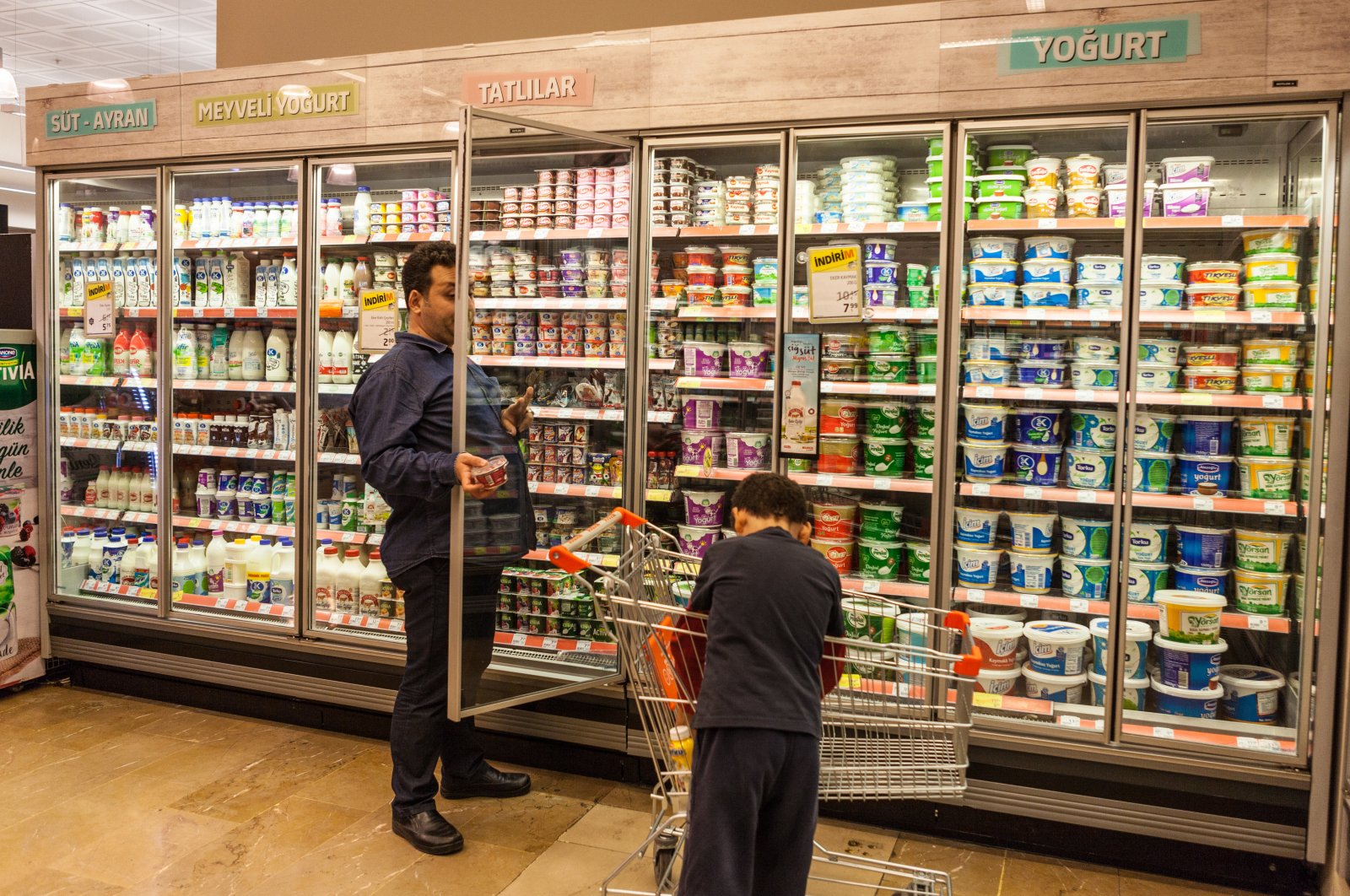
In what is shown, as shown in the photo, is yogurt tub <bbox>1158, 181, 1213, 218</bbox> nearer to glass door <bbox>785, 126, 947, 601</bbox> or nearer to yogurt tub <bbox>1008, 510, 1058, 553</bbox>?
glass door <bbox>785, 126, 947, 601</bbox>

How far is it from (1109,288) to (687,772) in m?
2.20

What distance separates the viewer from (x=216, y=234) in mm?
4734

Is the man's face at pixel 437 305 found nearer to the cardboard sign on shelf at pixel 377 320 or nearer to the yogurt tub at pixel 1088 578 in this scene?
the cardboard sign on shelf at pixel 377 320

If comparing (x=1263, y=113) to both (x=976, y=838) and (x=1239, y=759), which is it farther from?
(x=976, y=838)

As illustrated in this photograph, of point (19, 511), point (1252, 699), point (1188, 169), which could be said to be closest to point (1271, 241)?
point (1188, 169)

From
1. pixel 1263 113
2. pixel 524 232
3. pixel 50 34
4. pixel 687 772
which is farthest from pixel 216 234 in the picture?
pixel 50 34

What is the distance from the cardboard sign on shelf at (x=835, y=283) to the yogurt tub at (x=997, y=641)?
119cm

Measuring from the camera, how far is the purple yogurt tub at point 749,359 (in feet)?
12.5

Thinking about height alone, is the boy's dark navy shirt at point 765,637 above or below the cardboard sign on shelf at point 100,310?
below

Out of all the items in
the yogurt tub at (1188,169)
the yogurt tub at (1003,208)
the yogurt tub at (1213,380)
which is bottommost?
the yogurt tub at (1213,380)

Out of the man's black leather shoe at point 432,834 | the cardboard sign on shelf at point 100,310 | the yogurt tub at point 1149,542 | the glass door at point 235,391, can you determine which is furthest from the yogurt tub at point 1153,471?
→ the cardboard sign on shelf at point 100,310

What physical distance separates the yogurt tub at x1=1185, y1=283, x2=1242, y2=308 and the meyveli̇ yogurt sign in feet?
2.40

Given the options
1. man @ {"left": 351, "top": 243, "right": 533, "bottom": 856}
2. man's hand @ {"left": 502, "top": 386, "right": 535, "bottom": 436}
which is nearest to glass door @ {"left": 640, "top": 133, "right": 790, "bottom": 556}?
man's hand @ {"left": 502, "top": 386, "right": 535, "bottom": 436}

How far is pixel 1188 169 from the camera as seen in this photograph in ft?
11.0
